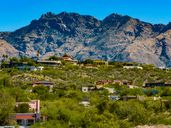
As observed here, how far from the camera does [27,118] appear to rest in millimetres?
65500

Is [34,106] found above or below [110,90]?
above

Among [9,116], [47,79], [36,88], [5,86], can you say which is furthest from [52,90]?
Result: [9,116]

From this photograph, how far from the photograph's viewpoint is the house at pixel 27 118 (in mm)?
64875

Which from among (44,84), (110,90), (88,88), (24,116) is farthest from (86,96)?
(24,116)

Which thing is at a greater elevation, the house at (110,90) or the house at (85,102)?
the house at (110,90)

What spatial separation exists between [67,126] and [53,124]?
6.20ft

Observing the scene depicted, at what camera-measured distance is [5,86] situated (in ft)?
306

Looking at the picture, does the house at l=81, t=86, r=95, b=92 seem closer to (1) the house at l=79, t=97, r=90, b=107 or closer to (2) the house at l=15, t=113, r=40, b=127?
(1) the house at l=79, t=97, r=90, b=107

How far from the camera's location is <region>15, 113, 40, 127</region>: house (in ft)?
213

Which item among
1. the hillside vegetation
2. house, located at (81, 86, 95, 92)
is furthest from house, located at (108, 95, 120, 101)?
house, located at (81, 86, 95, 92)

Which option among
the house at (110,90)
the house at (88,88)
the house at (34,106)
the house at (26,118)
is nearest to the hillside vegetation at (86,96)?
the house at (34,106)

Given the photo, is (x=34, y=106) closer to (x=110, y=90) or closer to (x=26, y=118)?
(x=26, y=118)

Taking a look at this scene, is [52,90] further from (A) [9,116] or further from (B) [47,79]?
(A) [9,116]

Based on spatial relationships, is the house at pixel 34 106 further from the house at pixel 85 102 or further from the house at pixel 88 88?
the house at pixel 88 88
